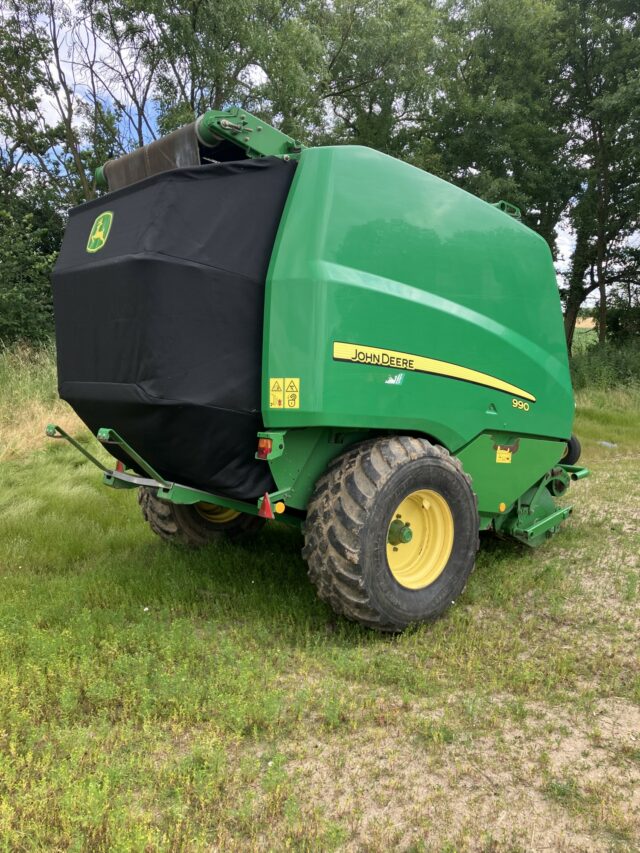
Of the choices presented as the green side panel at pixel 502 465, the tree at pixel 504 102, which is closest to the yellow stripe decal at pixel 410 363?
the green side panel at pixel 502 465

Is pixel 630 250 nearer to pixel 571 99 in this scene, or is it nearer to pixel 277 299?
pixel 571 99

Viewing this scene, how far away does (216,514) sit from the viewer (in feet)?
15.3

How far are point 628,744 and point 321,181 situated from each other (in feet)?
9.14

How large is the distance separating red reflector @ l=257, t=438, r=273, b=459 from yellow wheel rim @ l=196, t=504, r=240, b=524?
5.31 ft

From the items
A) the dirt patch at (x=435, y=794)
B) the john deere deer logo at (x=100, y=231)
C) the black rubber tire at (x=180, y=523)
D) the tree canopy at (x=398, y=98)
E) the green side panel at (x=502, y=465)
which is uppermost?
the tree canopy at (x=398, y=98)

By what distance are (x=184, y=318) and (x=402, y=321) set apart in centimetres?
115

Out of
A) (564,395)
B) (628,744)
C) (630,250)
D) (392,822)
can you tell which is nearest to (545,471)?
(564,395)

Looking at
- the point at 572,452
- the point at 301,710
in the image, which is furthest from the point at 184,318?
the point at 572,452

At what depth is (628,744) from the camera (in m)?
2.41

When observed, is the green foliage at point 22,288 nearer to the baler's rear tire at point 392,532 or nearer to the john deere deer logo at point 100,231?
the john deere deer logo at point 100,231

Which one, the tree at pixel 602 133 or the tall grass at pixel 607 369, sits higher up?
the tree at pixel 602 133

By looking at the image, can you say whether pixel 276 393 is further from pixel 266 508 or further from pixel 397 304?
pixel 397 304

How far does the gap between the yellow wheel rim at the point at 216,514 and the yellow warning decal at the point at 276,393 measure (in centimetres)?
178

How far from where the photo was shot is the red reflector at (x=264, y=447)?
121 inches
